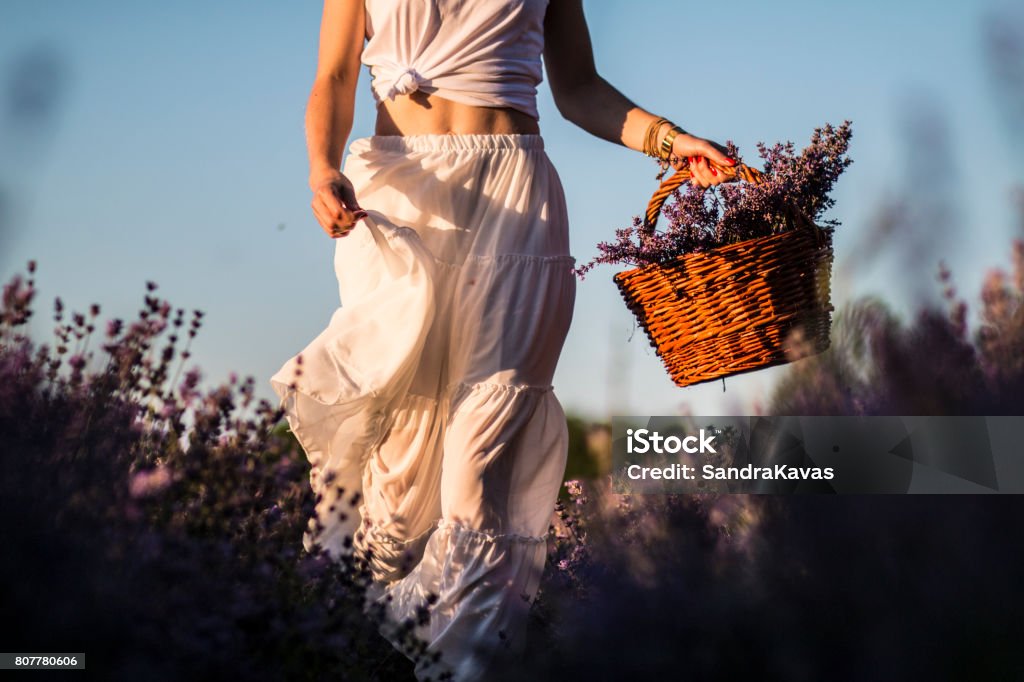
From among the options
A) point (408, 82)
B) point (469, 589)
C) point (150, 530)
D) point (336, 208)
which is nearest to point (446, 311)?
point (336, 208)

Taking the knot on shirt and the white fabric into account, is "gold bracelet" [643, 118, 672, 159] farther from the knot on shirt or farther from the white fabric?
the knot on shirt

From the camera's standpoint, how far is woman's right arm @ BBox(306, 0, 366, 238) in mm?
3014

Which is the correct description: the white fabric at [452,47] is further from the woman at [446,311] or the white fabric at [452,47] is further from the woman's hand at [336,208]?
the woman's hand at [336,208]

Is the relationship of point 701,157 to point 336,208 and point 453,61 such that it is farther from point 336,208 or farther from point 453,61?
point 336,208

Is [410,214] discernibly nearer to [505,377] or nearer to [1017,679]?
[505,377]

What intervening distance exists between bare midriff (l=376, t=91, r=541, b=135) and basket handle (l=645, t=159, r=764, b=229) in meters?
0.44

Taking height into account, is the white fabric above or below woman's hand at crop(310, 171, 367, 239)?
above

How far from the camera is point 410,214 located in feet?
10.3

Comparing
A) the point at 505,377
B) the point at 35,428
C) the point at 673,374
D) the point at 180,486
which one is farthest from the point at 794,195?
the point at 35,428

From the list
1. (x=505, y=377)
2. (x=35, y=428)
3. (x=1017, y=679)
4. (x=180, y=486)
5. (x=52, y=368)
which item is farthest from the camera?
(x=505, y=377)

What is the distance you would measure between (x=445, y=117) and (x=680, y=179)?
70cm

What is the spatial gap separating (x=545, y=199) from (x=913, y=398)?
2422 mm

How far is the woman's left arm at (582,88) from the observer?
342 centimetres

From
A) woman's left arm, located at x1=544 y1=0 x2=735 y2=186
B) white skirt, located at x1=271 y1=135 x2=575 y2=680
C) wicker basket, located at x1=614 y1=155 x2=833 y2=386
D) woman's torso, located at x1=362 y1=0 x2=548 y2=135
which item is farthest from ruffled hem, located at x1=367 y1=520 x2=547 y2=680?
woman's left arm, located at x1=544 y1=0 x2=735 y2=186
